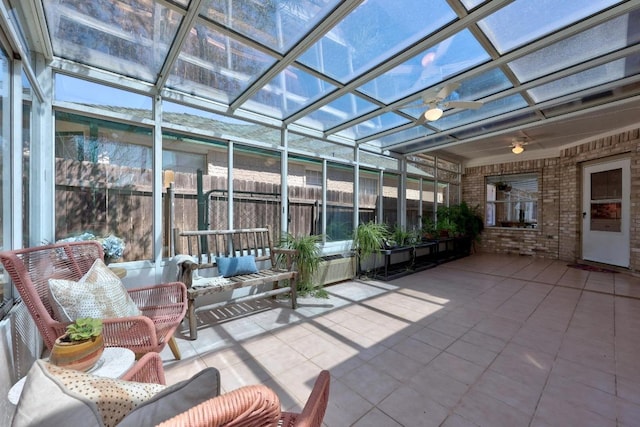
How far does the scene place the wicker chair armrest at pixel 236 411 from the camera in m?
0.54

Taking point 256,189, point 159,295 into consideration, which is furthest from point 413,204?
point 159,295

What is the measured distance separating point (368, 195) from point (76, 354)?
16.2 feet

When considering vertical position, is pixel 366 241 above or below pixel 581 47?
below

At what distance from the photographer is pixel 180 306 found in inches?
87.1

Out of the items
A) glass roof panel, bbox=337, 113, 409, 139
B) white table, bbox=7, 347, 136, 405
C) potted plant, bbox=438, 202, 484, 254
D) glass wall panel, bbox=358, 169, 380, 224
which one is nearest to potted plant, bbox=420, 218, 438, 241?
potted plant, bbox=438, 202, 484, 254

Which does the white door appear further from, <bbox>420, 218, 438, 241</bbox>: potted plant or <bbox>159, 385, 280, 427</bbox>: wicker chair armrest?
<bbox>159, 385, 280, 427</bbox>: wicker chair armrest

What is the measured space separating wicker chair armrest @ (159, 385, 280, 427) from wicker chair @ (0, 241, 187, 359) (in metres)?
1.37

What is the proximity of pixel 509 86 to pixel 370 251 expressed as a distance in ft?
9.95

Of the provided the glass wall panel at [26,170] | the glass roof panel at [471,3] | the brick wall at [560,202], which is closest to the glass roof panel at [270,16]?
the glass roof panel at [471,3]

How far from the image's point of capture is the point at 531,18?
2205 millimetres

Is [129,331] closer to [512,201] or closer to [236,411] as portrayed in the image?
[236,411]

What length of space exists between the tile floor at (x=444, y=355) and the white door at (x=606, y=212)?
6.37 ft

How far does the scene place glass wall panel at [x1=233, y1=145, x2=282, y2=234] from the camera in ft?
12.1

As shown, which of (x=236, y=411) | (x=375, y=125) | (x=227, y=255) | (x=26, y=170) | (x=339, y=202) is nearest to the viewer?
(x=236, y=411)
